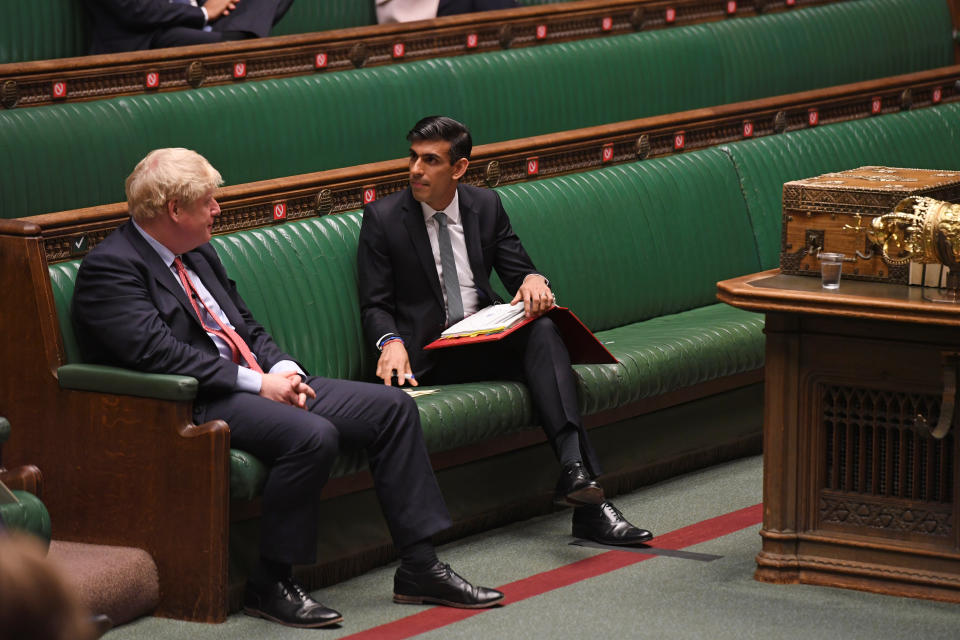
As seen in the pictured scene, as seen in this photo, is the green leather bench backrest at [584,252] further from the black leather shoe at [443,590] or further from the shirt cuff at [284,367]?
the black leather shoe at [443,590]

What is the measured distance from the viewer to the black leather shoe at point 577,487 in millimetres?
3598

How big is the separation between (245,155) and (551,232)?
1.04m

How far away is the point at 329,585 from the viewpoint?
3.53 metres

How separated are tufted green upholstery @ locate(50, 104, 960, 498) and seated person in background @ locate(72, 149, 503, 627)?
92mm

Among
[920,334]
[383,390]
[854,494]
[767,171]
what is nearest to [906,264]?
[920,334]

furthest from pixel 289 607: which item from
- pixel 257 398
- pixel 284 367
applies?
pixel 284 367

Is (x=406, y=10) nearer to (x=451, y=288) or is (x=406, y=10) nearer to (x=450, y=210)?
(x=450, y=210)

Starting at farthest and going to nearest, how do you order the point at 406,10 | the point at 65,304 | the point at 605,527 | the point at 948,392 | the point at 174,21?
the point at 406,10 → the point at 174,21 → the point at 605,527 → the point at 65,304 → the point at 948,392

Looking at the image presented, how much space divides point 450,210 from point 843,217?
106cm

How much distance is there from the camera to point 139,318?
3191mm

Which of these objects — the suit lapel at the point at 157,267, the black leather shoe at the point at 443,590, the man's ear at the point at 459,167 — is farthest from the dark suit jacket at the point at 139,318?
the man's ear at the point at 459,167

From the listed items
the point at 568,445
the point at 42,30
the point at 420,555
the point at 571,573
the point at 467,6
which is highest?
the point at 467,6

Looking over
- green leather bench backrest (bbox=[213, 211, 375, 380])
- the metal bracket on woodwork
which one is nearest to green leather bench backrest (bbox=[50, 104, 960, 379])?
green leather bench backrest (bbox=[213, 211, 375, 380])

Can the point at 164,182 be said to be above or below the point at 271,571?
above
